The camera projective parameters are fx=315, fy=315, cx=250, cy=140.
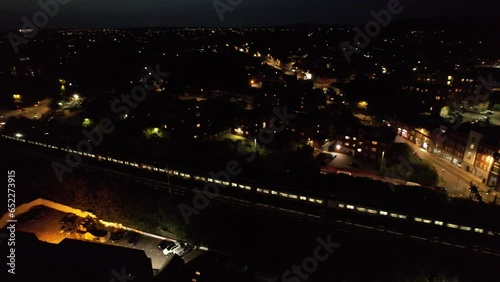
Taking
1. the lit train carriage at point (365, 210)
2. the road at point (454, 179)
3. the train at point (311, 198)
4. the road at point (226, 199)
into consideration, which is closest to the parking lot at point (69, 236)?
the road at point (226, 199)

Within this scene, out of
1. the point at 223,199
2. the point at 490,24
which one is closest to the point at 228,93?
the point at 223,199

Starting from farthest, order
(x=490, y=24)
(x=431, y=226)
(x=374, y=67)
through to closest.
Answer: (x=490, y=24) → (x=374, y=67) → (x=431, y=226)

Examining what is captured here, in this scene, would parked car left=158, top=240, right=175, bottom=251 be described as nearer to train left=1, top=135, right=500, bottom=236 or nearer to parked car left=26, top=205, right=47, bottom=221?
train left=1, top=135, right=500, bottom=236

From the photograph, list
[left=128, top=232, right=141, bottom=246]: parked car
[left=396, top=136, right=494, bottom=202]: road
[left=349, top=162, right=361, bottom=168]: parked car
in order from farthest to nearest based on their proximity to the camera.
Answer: [left=349, top=162, right=361, bottom=168]: parked car, [left=396, top=136, right=494, bottom=202]: road, [left=128, top=232, right=141, bottom=246]: parked car

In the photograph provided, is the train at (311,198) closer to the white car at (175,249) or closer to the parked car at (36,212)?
the white car at (175,249)

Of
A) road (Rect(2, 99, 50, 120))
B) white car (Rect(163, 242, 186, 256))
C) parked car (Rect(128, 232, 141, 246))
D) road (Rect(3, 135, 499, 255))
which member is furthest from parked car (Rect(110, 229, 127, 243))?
road (Rect(2, 99, 50, 120))

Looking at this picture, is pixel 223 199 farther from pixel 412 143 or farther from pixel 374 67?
pixel 374 67
